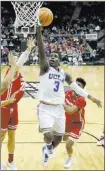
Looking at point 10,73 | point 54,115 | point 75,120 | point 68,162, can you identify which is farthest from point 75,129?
point 10,73

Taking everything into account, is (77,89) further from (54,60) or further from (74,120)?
(74,120)

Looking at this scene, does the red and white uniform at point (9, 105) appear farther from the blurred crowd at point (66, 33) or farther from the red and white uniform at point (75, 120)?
the blurred crowd at point (66, 33)

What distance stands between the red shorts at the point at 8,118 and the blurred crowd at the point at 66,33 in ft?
38.8

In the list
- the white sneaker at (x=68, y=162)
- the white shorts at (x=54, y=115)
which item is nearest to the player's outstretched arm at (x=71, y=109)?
the white shorts at (x=54, y=115)

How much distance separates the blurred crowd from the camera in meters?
18.8

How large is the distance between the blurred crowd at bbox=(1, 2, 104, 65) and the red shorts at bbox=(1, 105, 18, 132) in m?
11.8

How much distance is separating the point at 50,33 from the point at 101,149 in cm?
1436

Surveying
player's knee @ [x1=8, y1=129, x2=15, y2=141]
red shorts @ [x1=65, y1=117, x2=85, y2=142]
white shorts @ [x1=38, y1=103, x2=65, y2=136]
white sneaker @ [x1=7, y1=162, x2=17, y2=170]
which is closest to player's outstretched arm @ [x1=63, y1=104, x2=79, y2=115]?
white shorts @ [x1=38, y1=103, x2=65, y2=136]

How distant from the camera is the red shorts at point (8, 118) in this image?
5.10 metres

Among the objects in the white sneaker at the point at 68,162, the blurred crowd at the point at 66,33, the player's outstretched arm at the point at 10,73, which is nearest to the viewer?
the player's outstretched arm at the point at 10,73

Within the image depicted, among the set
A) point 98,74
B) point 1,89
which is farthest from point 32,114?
point 98,74

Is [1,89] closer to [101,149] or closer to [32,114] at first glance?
[101,149]

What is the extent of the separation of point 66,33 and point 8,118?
625 inches

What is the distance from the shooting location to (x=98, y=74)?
15.8 meters
